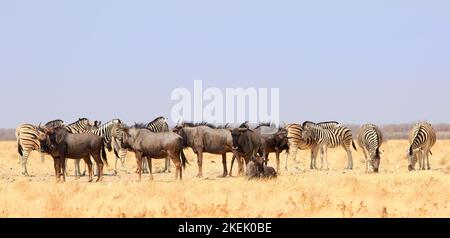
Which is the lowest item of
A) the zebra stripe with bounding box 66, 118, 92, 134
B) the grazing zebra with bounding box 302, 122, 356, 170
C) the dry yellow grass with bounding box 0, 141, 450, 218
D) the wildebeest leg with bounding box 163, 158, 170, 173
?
the wildebeest leg with bounding box 163, 158, 170, 173

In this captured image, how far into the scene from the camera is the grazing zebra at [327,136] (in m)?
32.8

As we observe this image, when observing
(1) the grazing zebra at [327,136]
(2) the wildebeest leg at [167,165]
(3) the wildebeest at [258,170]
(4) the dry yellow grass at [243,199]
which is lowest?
(2) the wildebeest leg at [167,165]

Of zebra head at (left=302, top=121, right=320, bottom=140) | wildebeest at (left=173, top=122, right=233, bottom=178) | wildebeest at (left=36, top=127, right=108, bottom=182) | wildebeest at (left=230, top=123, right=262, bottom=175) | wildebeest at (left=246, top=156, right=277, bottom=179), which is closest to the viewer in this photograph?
wildebeest at (left=246, top=156, right=277, bottom=179)

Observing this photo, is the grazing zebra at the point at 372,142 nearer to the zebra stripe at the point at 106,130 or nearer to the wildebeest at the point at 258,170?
the wildebeest at the point at 258,170

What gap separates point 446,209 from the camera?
1539cm

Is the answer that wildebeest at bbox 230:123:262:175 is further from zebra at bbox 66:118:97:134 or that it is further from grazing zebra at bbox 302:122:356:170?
grazing zebra at bbox 302:122:356:170

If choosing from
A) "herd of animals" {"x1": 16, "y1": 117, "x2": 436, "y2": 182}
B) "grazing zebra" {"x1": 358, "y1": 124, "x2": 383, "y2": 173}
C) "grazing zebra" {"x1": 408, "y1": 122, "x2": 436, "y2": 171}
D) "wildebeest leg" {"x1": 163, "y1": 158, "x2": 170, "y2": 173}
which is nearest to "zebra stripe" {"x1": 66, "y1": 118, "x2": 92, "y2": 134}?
"herd of animals" {"x1": 16, "y1": 117, "x2": 436, "y2": 182}

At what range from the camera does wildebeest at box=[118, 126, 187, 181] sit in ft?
74.4

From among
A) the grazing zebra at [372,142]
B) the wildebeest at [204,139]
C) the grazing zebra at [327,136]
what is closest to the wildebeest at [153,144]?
the wildebeest at [204,139]

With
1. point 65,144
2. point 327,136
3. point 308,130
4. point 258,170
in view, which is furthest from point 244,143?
point 327,136

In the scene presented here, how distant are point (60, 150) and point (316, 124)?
1421 cm
